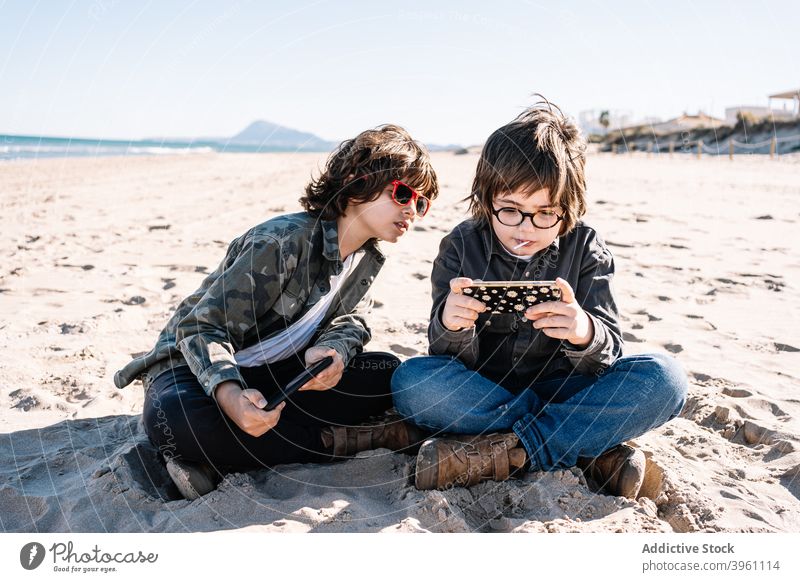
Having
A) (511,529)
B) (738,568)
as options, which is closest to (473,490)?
(511,529)

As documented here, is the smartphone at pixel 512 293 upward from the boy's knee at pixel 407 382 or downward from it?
upward

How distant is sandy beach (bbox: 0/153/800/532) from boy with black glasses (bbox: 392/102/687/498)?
113mm

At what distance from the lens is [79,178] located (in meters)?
15.2

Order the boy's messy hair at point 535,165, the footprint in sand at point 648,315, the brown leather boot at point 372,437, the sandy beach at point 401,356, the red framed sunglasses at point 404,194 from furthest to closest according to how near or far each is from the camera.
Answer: the footprint in sand at point 648,315
the red framed sunglasses at point 404,194
the brown leather boot at point 372,437
the boy's messy hair at point 535,165
the sandy beach at point 401,356

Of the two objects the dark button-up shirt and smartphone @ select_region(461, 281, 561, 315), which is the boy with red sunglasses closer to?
the dark button-up shirt

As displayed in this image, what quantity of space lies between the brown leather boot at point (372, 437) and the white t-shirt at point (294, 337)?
14.9 inches

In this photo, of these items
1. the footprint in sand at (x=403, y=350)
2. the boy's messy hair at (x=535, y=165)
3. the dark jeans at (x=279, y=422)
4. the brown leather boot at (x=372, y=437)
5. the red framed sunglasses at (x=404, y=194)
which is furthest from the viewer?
the footprint in sand at (x=403, y=350)

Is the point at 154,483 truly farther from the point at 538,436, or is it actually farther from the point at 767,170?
the point at 767,170

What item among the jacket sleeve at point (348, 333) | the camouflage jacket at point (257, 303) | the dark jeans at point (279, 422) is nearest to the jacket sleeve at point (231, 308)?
the camouflage jacket at point (257, 303)

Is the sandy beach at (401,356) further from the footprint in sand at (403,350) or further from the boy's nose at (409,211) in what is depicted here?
the boy's nose at (409,211)

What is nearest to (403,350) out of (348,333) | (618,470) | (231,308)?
(348,333)

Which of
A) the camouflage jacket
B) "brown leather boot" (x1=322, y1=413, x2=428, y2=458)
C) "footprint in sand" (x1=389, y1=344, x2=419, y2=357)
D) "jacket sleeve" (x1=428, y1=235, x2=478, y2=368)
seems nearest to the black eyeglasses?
"jacket sleeve" (x1=428, y1=235, x2=478, y2=368)

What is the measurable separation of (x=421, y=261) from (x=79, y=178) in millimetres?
11913

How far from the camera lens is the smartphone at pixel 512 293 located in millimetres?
2406
